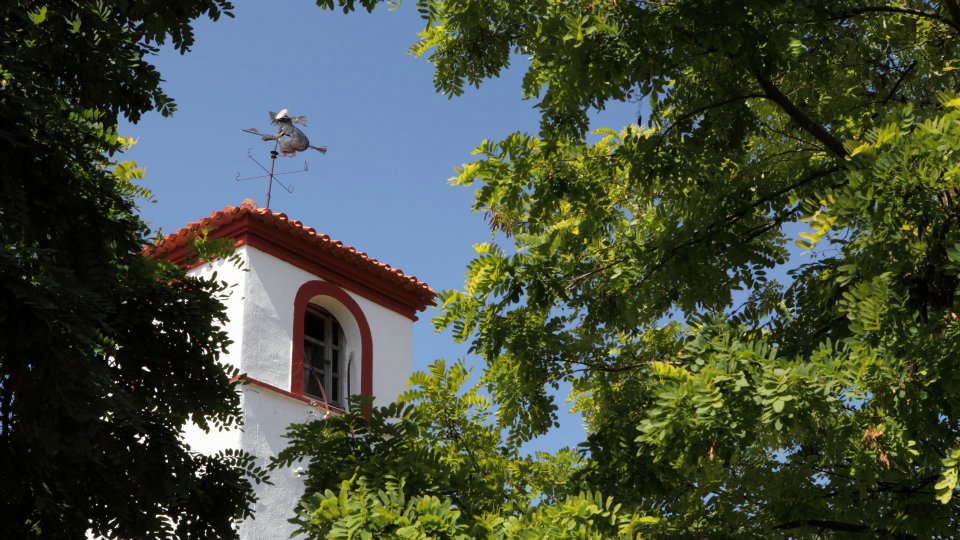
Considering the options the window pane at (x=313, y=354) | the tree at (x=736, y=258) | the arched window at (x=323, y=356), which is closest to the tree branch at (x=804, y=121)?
the tree at (x=736, y=258)

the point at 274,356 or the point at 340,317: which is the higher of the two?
the point at 340,317

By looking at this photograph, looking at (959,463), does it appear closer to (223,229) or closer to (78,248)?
(78,248)

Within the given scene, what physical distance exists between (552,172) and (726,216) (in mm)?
1185

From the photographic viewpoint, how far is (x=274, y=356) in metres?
14.8

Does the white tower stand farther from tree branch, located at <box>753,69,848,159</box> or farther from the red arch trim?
tree branch, located at <box>753,69,848,159</box>

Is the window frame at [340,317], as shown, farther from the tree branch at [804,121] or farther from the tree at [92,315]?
the tree branch at [804,121]

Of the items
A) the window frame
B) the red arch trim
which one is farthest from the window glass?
the red arch trim

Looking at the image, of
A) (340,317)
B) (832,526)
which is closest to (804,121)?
(832,526)

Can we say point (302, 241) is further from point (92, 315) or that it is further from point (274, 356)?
point (92, 315)

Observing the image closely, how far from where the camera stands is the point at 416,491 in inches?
288

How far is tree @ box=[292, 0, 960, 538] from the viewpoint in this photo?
231 inches

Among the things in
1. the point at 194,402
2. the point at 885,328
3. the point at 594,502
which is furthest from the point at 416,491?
the point at 885,328

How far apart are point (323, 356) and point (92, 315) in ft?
31.8

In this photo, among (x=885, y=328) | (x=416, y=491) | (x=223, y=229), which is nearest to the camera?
(x=885, y=328)
